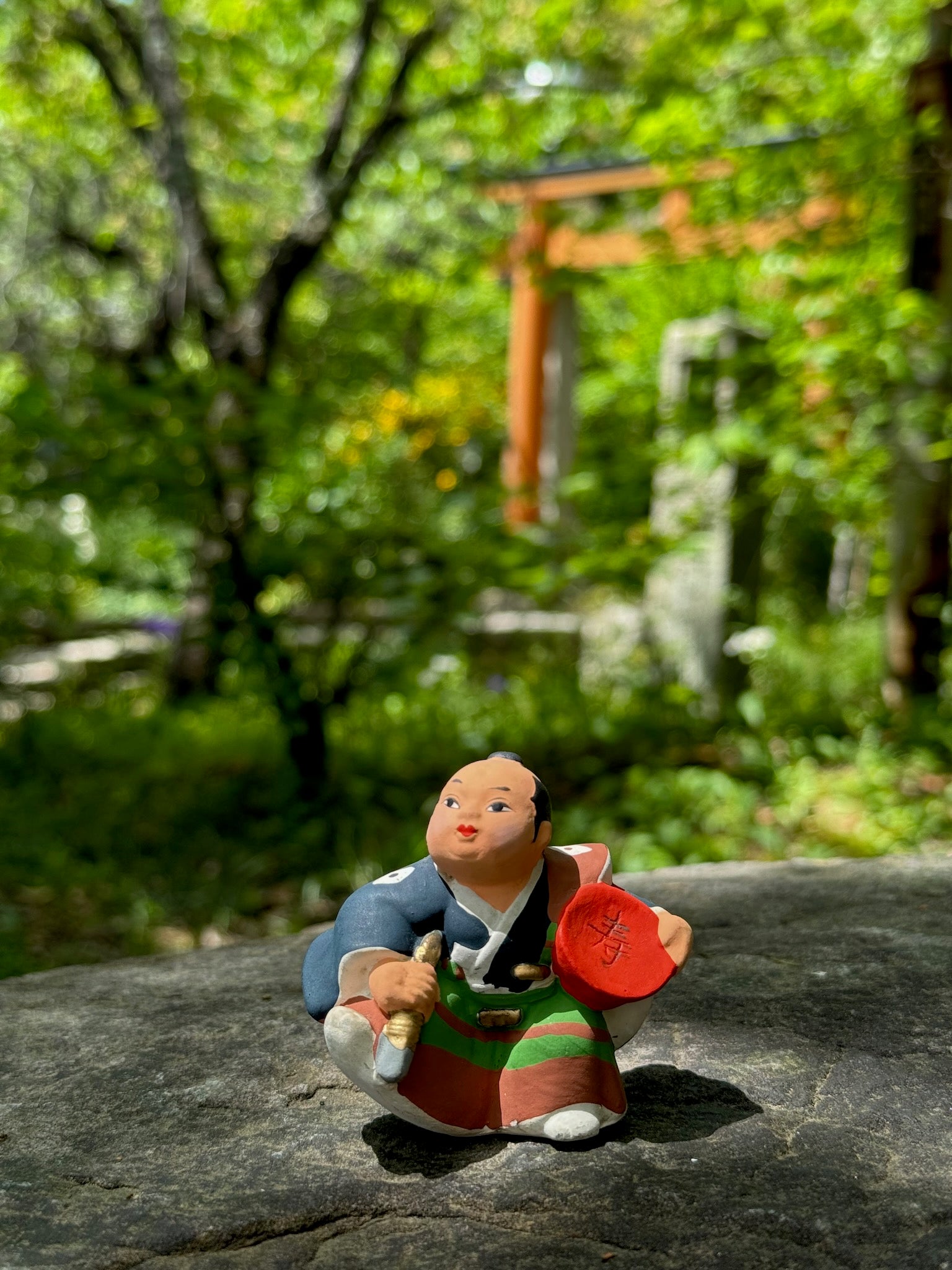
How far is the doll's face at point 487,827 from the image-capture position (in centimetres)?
152

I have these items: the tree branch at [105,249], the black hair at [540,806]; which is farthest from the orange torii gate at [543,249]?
the black hair at [540,806]

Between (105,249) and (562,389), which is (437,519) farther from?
(562,389)

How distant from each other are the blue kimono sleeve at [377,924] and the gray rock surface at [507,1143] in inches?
8.9

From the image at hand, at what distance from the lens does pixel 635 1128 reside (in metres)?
1.58

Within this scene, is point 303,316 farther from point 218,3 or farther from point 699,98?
point 699,98

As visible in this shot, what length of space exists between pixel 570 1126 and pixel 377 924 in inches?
13.7

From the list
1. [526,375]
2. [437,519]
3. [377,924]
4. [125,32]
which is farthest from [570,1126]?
[526,375]

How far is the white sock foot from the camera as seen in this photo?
4.84ft

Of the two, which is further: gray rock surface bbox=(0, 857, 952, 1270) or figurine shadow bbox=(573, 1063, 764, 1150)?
figurine shadow bbox=(573, 1063, 764, 1150)

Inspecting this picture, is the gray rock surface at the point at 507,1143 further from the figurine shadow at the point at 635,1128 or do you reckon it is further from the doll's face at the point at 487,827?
the doll's face at the point at 487,827

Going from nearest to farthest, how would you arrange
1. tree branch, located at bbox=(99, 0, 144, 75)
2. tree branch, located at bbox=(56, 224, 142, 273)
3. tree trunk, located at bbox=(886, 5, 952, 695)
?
tree trunk, located at bbox=(886, 5, 952, 695) < tree branch, located at bbox=(99, 0, 144, 75) < tree branch, located at bbox=(56, 224, 142, 273)

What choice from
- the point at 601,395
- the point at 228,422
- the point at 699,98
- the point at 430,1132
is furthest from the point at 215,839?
the point at 601,395

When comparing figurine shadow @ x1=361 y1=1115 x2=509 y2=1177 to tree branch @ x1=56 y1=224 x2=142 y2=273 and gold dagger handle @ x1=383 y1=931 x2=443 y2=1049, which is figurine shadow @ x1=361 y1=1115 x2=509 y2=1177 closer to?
gold dagger handle @ x1=383 y1=931 x2=443 y2=1049

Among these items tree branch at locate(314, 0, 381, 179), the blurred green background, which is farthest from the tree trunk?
tree branch at locate(314, 0, 381, 179)
